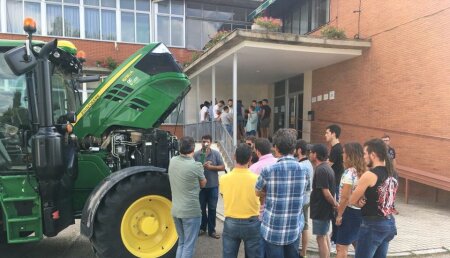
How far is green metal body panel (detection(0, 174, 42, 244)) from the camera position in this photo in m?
3.76

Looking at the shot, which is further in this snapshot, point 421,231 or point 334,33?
point 334,33

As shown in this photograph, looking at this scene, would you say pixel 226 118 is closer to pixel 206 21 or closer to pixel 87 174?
pixel 87 174

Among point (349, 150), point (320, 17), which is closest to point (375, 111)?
point (320, 17)

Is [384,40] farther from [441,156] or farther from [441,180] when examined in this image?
[441,180]

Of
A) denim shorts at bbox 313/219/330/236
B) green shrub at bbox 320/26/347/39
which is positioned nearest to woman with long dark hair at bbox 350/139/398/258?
denim shorts at bbox 313/219/330/236

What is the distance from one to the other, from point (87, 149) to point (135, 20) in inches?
585

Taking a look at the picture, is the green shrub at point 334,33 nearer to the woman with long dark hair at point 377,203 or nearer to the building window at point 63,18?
the woman with long dark hair at point 377,203

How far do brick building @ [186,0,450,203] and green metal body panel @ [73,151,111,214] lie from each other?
19.3 ft

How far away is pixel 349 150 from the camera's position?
3967 mm

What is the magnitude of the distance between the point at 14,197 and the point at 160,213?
1573 mm

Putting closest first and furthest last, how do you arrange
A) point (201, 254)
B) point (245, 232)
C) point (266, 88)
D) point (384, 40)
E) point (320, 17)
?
point (245, 232) < point (201, 254) < point (384, 40) < point (320, 17) < point (266, 88)

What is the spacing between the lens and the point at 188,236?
3.72 meters

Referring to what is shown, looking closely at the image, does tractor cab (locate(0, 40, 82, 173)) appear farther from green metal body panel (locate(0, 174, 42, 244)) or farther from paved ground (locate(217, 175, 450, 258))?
paved ground (locate(217, 175, 450, 258))

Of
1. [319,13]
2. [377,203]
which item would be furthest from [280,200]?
[319,13]
